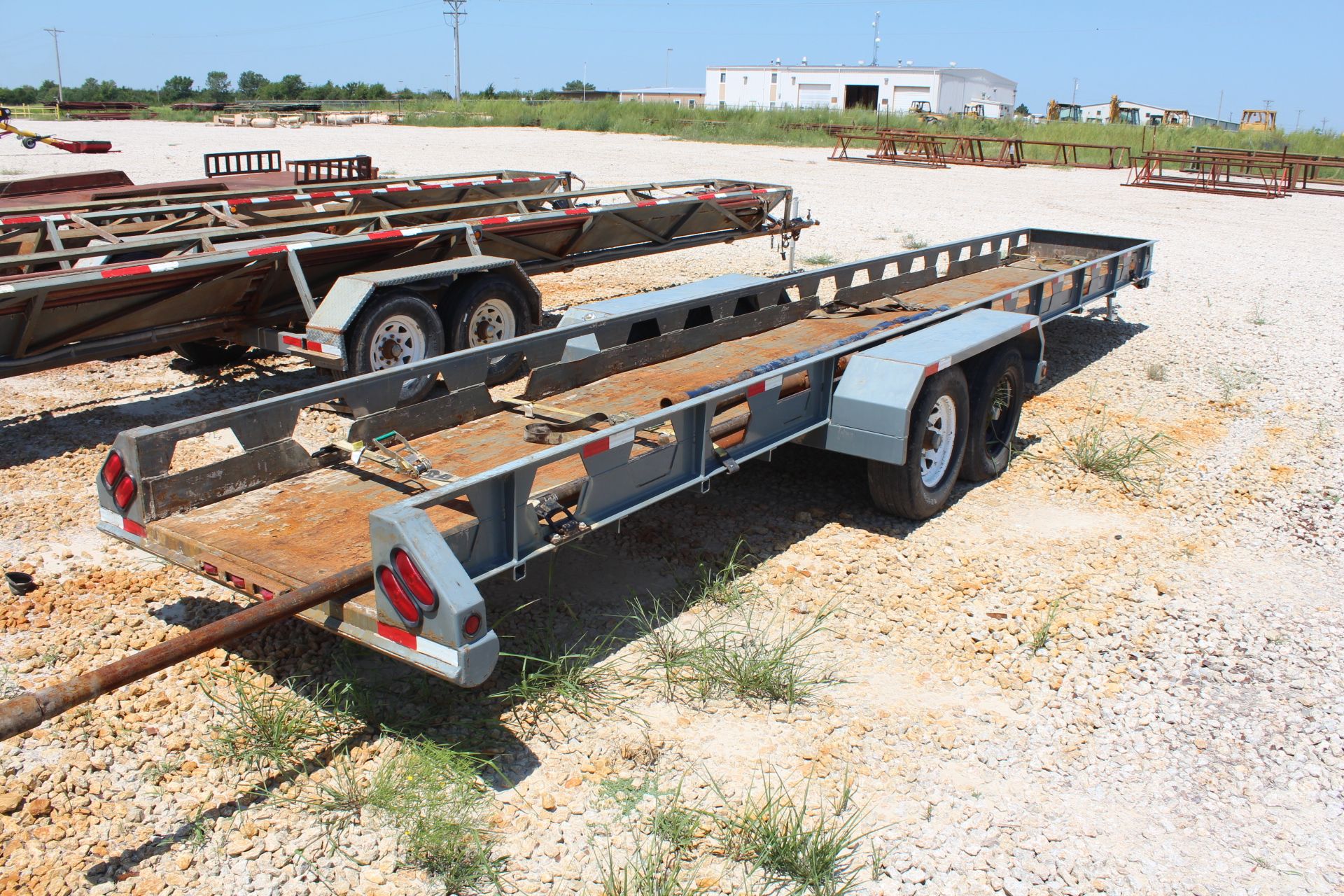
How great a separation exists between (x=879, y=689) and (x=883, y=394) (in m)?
1.63

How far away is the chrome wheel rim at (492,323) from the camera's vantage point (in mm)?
8469

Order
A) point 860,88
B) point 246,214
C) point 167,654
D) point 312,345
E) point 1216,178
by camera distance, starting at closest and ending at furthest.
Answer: point 167,654, point 312,345, point 246,214, point 1216,178, point 860,88

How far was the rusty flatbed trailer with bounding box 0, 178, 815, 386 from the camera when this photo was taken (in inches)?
267

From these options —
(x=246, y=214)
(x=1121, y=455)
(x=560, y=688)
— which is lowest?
(x=560, y=688)

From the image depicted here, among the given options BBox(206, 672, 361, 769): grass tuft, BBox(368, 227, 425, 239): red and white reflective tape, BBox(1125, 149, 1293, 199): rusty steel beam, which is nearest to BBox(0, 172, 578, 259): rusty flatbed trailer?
BBox(368, 227, 425, 239): red and white reflective tape

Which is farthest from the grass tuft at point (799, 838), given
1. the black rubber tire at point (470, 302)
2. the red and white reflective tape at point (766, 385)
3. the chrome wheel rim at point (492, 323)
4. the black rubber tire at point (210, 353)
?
the black rubber tire at point (210, 353)

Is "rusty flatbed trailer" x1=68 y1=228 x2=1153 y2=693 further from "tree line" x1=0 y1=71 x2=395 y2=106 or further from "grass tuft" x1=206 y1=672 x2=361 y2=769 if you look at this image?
"tree line" x1=0 y1=71 x2=395 y2=106

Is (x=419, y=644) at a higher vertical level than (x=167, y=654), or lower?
lower

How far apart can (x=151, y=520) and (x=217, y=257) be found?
3349mm

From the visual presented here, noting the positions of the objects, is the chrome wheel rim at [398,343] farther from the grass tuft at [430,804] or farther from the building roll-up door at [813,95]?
the building roll-up door at [813,95]

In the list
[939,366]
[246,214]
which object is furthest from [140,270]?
[939,366]

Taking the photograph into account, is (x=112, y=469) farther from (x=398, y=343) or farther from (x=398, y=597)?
(x=398, y=343)

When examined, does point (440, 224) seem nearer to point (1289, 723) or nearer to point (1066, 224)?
point (1289, 723)

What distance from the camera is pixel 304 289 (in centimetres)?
747
